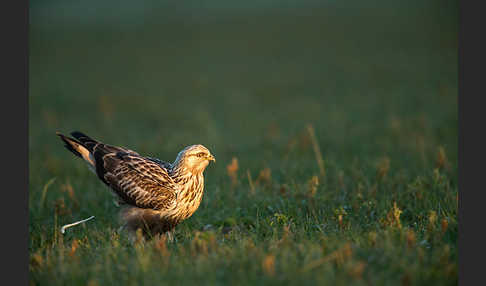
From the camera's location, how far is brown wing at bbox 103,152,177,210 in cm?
554

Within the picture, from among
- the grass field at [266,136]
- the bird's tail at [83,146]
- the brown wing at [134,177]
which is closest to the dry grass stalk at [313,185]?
the grass field at [266,136]

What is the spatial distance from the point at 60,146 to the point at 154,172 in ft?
20.0

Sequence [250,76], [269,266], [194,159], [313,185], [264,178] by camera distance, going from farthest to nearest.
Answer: [250,76]
[264,178]
[313,185]
[194,159]
[269,266]

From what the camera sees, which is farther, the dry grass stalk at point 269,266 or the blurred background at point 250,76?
the blurred background at point 250,76

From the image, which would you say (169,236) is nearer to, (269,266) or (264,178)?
(269,266)

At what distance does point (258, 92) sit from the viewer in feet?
49.8

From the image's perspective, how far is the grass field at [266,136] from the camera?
433 centimetres

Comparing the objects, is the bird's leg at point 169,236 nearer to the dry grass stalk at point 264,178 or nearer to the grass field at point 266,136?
the grass field at point 266,136

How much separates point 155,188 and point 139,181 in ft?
0.86

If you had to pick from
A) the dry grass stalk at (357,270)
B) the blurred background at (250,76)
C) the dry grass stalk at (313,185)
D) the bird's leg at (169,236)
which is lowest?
the bird's leg at (169,236)

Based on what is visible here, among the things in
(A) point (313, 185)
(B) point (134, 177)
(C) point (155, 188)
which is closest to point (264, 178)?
(A) point (313, 185)

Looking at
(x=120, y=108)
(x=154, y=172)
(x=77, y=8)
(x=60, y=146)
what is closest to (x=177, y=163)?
(x=154, y=172)

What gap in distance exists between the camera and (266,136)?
416 inches

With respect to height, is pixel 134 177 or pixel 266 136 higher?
pixel 266 136
